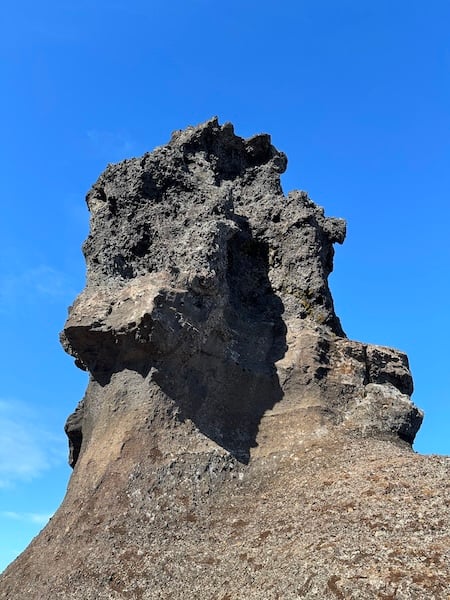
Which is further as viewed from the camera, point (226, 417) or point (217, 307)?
point (217, 307)

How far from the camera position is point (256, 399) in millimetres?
17688

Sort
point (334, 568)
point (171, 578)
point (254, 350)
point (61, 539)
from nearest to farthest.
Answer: point (334, 568), point (171, 578), point (61, 539), point (254, 350)

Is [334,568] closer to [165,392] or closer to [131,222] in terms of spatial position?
[165,392]

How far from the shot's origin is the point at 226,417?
17141 mm

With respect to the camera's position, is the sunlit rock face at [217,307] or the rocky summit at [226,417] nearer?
the rocky summit at [226,417]

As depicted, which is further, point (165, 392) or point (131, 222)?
point (131, 222)

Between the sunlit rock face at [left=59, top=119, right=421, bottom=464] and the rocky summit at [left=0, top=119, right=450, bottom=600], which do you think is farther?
the sunlit rock face at [left=59, top=119, right=421, bottom=464]

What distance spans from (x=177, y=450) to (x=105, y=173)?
10797mm

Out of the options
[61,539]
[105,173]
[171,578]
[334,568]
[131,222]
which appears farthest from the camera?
[105,173]

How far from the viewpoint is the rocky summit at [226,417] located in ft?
38.3

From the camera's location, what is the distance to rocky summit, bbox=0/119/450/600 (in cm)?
1169

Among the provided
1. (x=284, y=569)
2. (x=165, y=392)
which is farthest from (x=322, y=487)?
(x=165, y=392)

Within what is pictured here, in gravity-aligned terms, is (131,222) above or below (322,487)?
above

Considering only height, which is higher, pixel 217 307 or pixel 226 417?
pixel 217 307
